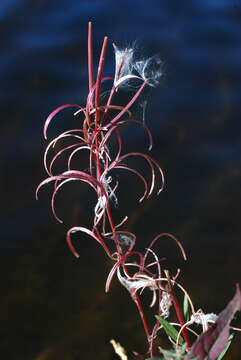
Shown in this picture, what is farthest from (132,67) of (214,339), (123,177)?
(123,177)

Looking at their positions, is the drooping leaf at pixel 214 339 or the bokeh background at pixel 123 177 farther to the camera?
the bokeh background at pixel 123 177

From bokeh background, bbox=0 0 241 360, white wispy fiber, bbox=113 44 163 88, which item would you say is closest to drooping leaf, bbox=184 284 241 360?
white wispy fiber, bbox=113 44 163 88

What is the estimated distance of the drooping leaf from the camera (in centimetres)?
42

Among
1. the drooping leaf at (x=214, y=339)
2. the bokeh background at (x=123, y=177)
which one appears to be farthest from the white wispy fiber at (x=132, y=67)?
the bokeh background at (x=123, y=177)

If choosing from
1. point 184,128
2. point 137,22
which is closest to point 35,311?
point 184,128

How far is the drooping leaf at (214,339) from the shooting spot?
418 millimetres

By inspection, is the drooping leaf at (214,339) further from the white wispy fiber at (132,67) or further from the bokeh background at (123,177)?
the bokeh background at (123,177)

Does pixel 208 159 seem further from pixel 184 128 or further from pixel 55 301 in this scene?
pixel 55 301

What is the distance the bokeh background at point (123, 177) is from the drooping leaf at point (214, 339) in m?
0.56

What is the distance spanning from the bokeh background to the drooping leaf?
1.84ft

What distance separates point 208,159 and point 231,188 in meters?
0.13

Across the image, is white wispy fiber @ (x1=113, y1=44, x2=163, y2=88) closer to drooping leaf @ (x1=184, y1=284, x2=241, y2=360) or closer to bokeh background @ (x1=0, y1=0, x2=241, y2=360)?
drooping leaf @ (x1=184, y1=284, x2=241, y2=360)

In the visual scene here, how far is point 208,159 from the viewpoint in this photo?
1428 millimetres

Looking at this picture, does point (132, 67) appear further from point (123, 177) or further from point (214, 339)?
point (123, 177)
